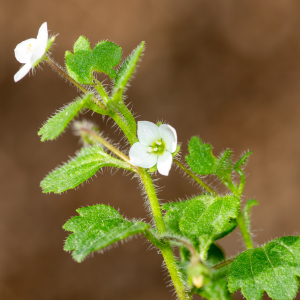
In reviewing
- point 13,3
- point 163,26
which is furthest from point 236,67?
point 13,3

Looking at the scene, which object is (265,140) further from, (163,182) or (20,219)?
(20,219)

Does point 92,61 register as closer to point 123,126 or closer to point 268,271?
point 123,126

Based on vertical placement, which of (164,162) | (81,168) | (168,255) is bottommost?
(168,255)

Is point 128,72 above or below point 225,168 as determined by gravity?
above

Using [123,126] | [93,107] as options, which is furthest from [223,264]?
[93,107]

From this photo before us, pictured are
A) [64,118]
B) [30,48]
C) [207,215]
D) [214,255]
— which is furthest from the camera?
[214,255]

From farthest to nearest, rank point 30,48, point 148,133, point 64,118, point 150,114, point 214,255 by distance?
point 150,114, point 214,255, point 30,48, point 148,133, point 64,118

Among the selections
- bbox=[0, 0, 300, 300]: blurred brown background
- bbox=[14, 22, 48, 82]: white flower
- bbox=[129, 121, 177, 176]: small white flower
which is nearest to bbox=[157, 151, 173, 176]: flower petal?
bbox=[129, 121, 177, 176]: small white flower
